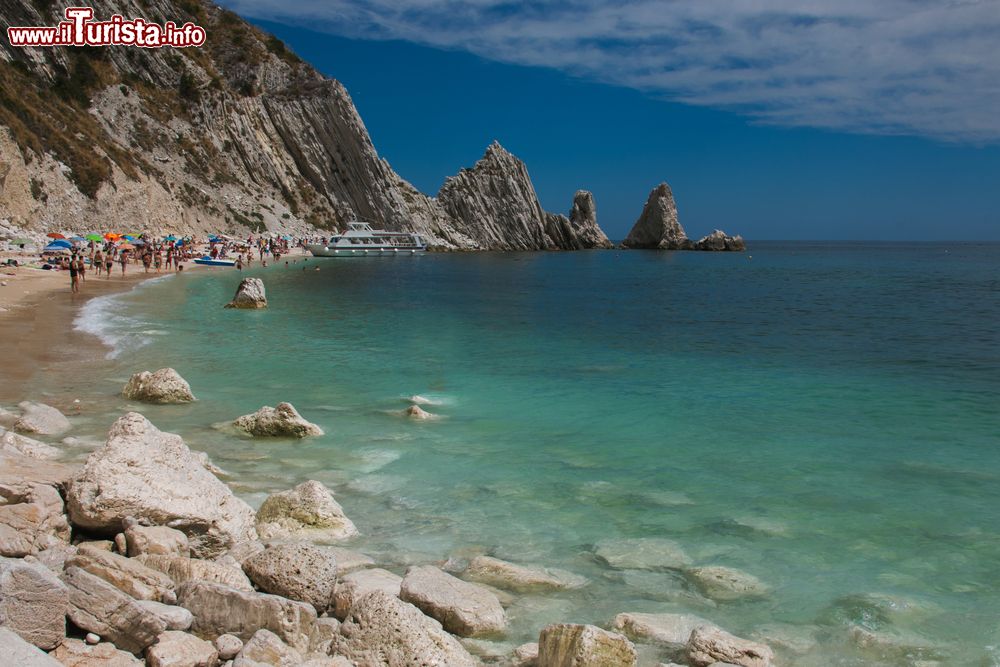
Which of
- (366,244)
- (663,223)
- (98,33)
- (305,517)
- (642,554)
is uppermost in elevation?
(98,33)

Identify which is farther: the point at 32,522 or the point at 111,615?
the point at 32,522

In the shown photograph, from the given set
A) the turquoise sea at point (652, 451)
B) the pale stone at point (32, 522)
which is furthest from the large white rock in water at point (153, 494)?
the turquoise sea at point (652, 451)

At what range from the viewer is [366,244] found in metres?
100

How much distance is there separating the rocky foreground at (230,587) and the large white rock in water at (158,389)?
628 cm

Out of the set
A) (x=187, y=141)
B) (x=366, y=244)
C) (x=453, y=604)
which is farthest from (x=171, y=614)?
(x=366, y=244)

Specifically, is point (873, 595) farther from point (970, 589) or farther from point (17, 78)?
point (17, 78)

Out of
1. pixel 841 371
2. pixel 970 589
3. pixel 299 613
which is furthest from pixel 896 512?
pixel 841 371

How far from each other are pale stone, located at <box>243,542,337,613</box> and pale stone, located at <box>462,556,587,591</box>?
169 centimetres

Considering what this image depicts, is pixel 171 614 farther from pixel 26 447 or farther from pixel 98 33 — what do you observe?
pixel 98 33

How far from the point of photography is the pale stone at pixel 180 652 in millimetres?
5234

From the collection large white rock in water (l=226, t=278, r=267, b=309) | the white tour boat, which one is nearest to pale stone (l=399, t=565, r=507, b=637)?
large white rock in water (l=226, t=278, r=267, b=309)

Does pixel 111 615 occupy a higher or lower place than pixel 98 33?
lower

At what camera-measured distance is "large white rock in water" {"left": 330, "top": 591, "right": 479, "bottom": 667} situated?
5.79 meters

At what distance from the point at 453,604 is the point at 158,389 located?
10.8m
